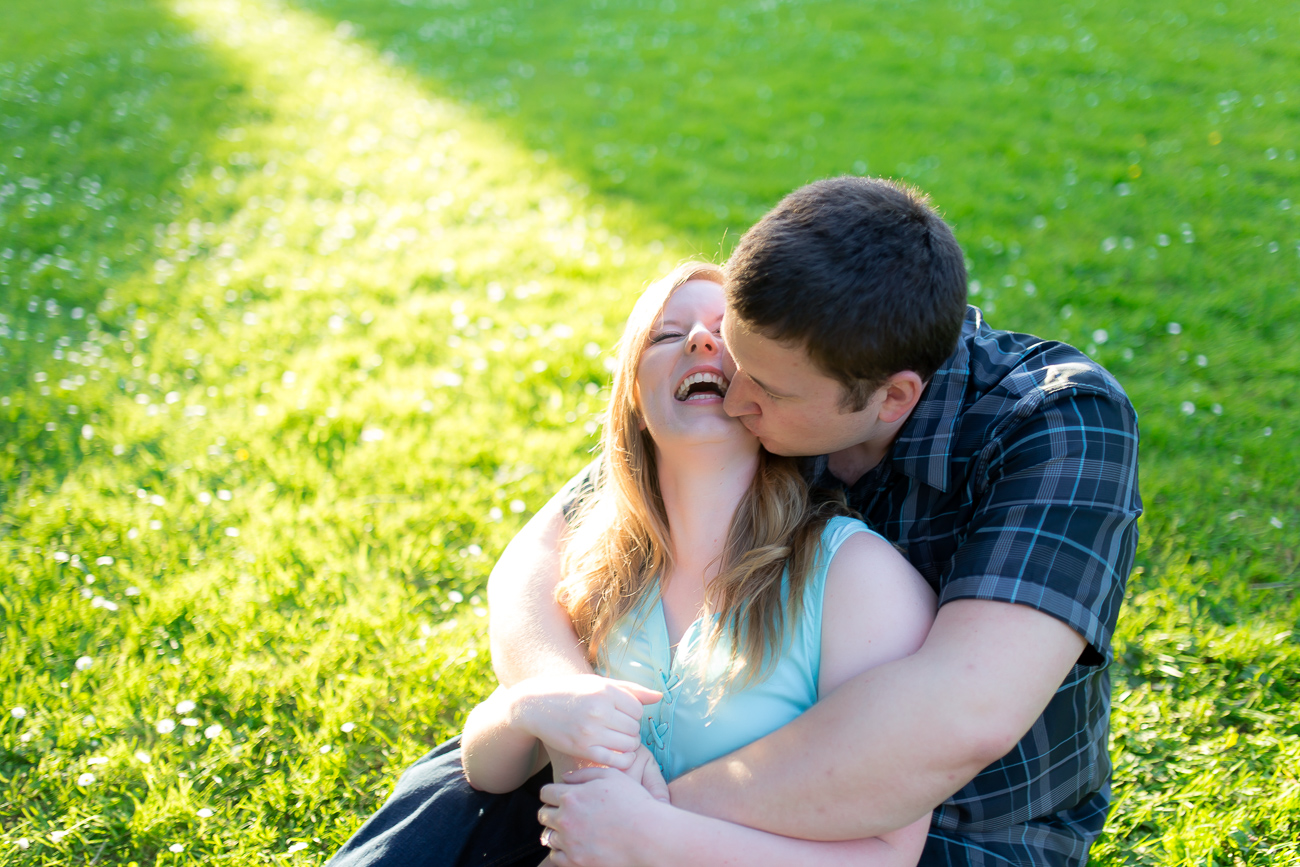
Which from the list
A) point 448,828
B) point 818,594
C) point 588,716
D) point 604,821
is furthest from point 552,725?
point 818,594

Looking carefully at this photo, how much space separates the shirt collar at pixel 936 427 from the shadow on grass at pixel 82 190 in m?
4.05

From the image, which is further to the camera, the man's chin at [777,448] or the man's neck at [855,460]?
the man's neck at [855,460]

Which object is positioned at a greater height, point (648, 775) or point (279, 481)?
point (648, 775)

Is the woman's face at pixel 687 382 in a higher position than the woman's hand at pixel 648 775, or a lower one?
higher

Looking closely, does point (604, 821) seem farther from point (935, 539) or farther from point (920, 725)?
point (935, 539)

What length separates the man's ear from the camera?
2090 mm

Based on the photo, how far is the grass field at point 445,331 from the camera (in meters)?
2.99

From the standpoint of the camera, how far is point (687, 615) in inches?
91.8

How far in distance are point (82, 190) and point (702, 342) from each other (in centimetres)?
718

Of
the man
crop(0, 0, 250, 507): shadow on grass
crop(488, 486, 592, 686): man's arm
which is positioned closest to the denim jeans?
the man

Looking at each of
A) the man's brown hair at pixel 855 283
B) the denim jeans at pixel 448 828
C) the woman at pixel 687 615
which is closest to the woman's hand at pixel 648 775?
the woman at pixel 687 615

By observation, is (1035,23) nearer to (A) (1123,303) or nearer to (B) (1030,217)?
(B) (1030,217)

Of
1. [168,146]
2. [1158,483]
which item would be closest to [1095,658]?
[1158,483]

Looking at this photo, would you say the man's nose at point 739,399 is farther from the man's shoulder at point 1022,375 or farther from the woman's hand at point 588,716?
the woman's hand at point 588,716
